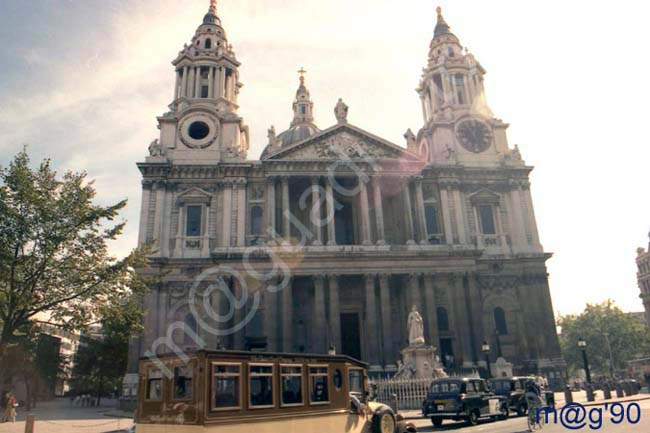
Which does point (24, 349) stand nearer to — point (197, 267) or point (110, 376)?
point (110, 376)

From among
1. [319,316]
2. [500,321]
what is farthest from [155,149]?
[500,321]

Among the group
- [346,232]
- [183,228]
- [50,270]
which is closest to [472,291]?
[346,232]

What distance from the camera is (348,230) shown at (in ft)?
136

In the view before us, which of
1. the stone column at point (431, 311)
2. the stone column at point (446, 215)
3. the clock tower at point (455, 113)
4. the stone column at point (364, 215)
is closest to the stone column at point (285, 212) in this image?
the stone column at point (364, 215)

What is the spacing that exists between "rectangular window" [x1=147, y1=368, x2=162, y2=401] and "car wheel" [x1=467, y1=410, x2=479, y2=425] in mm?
11247

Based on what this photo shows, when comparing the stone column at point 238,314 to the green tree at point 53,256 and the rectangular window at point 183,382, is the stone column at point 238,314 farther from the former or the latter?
the rectangular window at point 183,382

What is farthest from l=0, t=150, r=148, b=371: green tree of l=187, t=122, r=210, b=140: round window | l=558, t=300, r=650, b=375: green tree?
l=558, t=300, r=650, b=375: green tree

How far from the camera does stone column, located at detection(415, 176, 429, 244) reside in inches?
1521

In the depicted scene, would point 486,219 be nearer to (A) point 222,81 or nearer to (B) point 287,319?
(B) point 287,319

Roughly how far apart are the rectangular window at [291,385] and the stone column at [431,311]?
74.8ft

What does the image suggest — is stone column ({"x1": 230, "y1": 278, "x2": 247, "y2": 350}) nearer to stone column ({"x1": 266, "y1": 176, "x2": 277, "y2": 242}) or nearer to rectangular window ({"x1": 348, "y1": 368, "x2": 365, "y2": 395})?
stone column ({"x1": 266, "y1": 176, "x2": 277, "y2": 242})

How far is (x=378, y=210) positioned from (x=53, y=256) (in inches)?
934

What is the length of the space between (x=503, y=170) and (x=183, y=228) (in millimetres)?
26807

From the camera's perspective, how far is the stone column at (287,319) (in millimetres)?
30942
